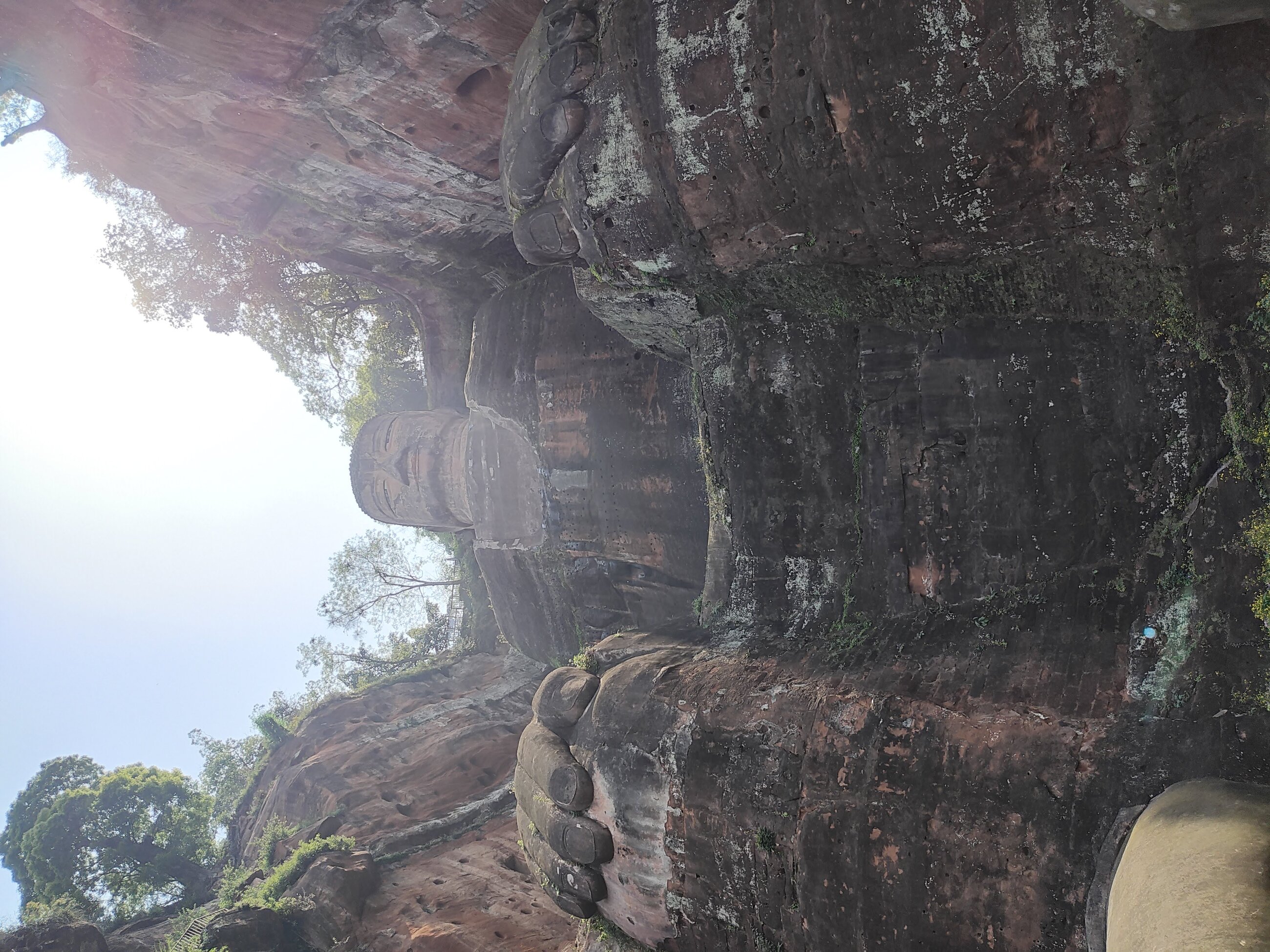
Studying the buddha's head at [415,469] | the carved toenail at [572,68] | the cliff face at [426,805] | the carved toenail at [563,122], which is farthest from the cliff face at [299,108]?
the cliff face at [426,805]

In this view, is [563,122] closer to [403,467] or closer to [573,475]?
[573,475]

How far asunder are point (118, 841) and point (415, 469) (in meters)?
8.13

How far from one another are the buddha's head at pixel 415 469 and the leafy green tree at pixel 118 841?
6.34 metres

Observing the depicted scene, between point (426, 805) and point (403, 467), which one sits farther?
point (403, 467)

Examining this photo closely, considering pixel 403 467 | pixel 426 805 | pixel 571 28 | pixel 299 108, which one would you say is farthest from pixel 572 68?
pixel 426 805

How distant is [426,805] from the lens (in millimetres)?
12102

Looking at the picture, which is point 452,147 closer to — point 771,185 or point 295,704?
point 771,185

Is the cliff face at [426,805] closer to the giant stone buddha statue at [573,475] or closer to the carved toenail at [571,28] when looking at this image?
the giant stone buddha statue at [573,475]

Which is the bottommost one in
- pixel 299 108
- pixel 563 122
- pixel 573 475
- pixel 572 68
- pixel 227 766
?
pixel 227 766

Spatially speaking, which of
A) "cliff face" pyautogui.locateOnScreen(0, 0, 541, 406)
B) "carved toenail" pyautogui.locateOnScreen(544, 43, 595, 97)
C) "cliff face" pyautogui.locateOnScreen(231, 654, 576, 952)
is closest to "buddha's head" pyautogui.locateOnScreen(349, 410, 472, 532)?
"cliff face" pyautogui.locateOnScreen(0, 0, 541, 406)

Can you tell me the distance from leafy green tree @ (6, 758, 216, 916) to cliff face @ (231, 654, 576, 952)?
902 millimetres

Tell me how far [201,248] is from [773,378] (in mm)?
13352

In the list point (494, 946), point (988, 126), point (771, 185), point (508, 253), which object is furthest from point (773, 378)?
point (494, 946)

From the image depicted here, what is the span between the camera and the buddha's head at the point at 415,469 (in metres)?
13.0
